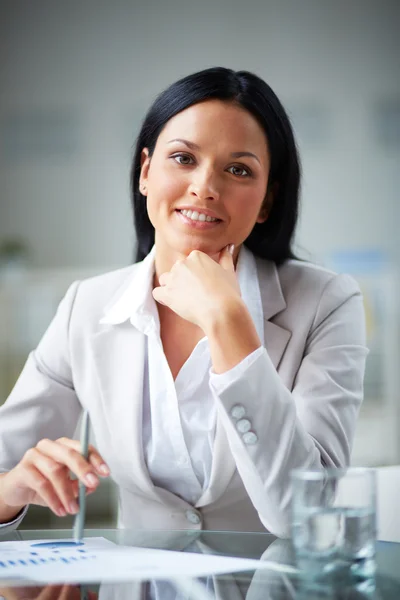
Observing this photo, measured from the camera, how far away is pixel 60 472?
1155 mm

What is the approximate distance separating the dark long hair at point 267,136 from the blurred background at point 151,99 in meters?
2.86

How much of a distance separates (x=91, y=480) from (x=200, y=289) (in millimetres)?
393

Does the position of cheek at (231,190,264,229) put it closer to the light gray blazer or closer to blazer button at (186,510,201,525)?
the light gray blazer

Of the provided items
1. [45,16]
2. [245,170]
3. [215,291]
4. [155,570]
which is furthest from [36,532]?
[45,16]

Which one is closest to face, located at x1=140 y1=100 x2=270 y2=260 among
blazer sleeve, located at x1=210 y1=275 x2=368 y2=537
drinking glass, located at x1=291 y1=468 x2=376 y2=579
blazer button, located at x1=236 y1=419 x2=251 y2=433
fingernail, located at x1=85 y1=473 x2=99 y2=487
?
blazer sleeve, located at x1=210 y1=275 x2=368 y2=537

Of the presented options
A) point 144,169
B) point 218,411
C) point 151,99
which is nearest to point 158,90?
point 151,99

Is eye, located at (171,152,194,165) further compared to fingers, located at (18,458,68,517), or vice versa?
eye, located at (171,152,194,165)

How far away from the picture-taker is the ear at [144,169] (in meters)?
1.64

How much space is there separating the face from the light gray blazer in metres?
0.20

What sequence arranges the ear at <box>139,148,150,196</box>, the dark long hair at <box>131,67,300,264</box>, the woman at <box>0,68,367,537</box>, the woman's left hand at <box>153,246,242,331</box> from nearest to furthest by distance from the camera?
the woman's left hand at <box>153,246,242,331</box>
the woman at <box>0,68,367,537</box>
the dark long hair at <box>131,67,300,264</box>
the ear at <box>139,148,150,196</box>

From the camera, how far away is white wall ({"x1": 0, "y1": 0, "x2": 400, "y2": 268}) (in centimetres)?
458

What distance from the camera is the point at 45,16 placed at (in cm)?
462

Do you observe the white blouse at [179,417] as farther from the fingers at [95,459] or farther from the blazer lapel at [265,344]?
the fingers at [95,459]

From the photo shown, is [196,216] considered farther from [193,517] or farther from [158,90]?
[158,90]
